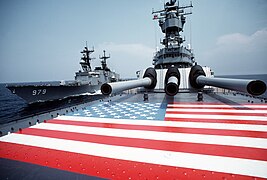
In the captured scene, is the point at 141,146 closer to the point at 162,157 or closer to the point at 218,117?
the point at 162,157

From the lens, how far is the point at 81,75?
31.4m

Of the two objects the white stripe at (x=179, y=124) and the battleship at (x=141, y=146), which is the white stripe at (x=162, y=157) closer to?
the battleship at (x=141, y=146)

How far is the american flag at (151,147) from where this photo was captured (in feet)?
7.82

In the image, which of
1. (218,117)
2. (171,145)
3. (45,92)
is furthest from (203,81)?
(45,92)

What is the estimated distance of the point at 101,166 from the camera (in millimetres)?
2572

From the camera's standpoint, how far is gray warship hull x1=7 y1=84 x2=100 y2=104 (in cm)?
1981

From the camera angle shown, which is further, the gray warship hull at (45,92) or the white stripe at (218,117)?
the gray warship hull at (45,92)

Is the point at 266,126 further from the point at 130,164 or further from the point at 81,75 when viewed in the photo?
the point at 81,75

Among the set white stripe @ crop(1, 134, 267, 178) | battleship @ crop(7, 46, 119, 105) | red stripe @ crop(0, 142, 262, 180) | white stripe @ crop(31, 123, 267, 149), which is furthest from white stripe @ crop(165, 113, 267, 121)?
battleship @ crop(7, 46, 119, 105)

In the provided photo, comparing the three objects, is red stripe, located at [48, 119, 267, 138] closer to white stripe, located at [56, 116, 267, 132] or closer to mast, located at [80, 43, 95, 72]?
white stripe, located at [56, 116, 267, 132]

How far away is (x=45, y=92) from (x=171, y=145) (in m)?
23.5

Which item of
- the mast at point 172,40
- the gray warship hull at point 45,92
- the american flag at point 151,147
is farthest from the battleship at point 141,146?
the gray warship hull at point 45,92

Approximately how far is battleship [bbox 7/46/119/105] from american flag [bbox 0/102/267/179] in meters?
19.0

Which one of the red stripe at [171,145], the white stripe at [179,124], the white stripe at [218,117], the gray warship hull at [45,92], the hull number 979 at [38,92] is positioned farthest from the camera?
the hull number 979 at [38,92]
